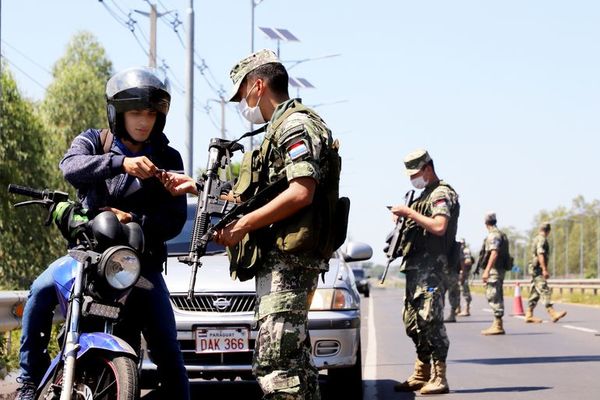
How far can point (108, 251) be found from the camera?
4.71m

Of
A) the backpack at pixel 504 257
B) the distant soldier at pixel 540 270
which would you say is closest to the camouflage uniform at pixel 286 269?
the backpack at pixel 504 257

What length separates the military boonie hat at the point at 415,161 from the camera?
9.91 m

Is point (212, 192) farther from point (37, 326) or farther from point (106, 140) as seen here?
point (37, 326)

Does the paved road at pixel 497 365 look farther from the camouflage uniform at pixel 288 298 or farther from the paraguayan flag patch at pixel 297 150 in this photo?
the paraguayan flag patch at pixel 297 150

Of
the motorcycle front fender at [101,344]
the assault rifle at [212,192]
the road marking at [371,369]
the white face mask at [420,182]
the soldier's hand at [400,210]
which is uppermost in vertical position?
the white face mask at [420,182]

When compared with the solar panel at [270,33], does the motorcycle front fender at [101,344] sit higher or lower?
lower

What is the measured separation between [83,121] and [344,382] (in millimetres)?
54887

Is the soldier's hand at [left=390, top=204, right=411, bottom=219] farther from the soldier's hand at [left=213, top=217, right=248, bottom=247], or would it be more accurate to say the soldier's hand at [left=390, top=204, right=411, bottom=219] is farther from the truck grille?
the soldier's hand at [left=213, top=217, right=248, bottom=247]

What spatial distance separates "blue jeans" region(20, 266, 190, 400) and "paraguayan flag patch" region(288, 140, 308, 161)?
2.98 ft

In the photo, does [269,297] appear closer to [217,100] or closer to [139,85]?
[139,85]

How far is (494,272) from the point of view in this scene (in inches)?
748

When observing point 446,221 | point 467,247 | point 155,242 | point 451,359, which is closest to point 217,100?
point 467,247

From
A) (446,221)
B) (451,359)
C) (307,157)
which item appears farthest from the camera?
(451,359)

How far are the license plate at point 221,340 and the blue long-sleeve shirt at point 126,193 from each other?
2683 mm
